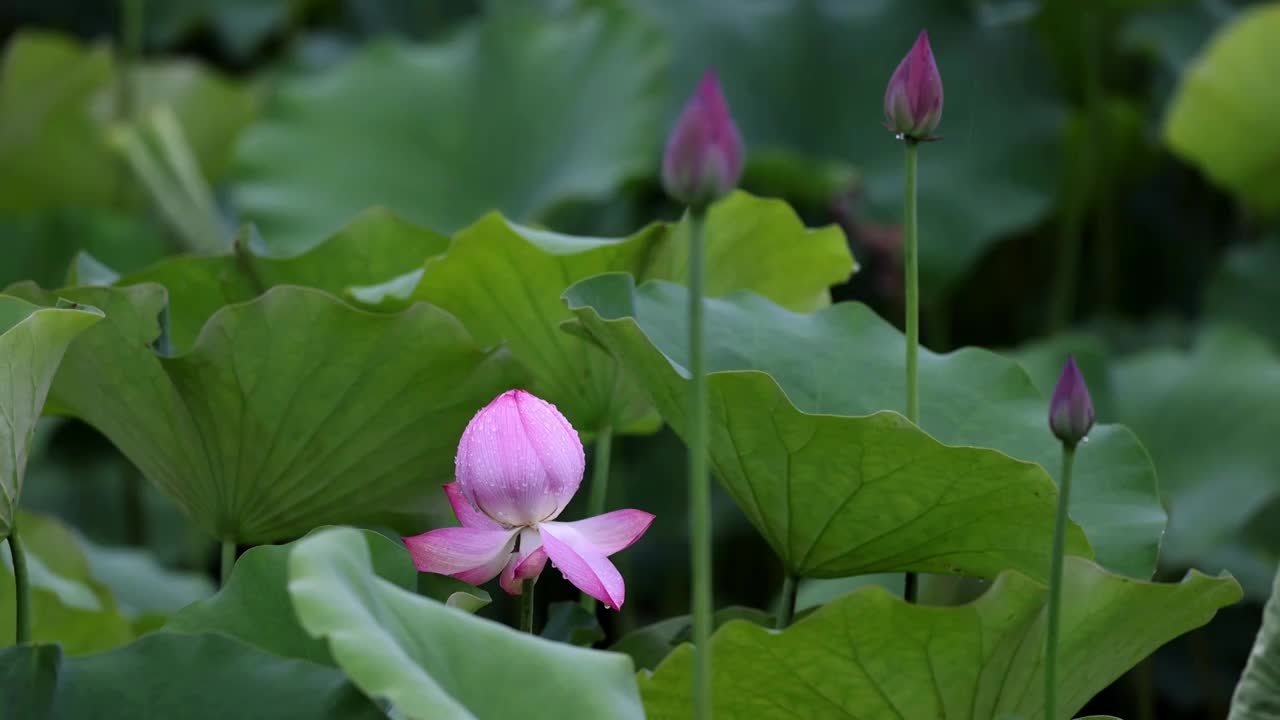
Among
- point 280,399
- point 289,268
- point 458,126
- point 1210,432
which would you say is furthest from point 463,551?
point 458,126

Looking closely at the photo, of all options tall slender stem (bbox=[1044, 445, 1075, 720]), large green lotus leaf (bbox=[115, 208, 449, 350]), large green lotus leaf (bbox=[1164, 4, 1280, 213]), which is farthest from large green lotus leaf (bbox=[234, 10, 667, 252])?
tall slender stem (bbox=[1044, 445, 1075, 720])

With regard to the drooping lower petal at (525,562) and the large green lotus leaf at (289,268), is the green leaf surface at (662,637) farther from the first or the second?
the large green lotus leaf at (289,268)

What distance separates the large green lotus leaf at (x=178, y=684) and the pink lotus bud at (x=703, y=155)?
0.21 m

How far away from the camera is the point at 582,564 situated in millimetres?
535

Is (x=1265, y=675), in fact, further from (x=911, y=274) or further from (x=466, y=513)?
(x=466, y=513)

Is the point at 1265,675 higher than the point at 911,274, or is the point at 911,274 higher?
the point at 911,274

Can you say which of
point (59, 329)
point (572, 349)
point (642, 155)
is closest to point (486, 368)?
point (572, 349)

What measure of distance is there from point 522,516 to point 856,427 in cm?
13

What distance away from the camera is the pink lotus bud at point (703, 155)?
39cm

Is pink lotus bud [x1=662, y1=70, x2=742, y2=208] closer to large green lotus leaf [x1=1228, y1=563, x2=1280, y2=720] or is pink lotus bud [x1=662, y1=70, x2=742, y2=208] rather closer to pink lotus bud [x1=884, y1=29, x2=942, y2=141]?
pink lotus bud [x1=884, y1=29, x2=942, y2=141]

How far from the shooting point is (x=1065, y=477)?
0.45m

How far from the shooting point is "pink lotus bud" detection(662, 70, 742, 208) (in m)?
0.39

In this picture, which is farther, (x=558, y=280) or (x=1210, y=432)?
(x=1210, y=432)

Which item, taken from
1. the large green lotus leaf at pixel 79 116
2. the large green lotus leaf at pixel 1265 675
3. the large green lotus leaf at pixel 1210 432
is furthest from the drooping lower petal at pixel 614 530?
the large green lotus leaf at pixel 79 116
